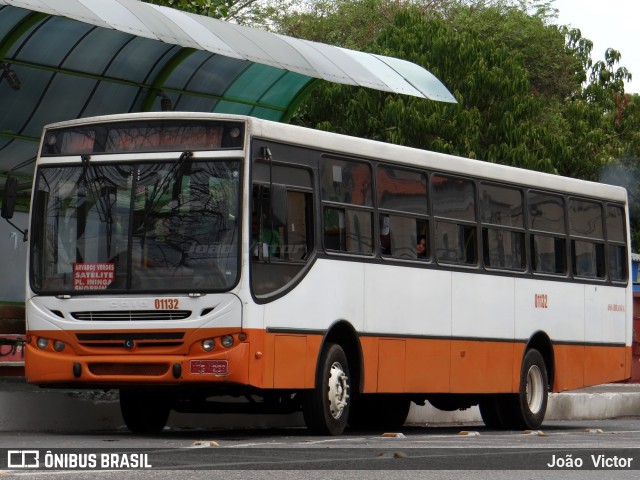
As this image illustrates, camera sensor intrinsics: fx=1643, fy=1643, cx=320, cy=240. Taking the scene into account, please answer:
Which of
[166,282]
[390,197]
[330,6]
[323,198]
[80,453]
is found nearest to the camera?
[80,453]

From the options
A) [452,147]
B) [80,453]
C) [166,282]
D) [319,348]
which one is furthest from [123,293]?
[452,147]

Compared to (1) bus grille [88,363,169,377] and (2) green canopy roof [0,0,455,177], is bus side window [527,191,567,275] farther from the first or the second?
(1) bus grille [88,363,169,377]

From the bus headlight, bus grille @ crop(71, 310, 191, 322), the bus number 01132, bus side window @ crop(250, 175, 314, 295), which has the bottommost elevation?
the bus headlight

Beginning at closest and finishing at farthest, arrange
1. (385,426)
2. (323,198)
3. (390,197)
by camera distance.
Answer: (323,198), (390,197), (385,426)

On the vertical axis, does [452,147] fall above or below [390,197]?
above

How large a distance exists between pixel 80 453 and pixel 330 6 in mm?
53701

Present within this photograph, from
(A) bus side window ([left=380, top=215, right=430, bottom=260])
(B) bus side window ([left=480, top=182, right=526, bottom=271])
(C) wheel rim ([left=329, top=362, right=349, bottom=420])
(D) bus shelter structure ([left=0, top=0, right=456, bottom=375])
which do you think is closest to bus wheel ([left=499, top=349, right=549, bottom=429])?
(B) bus side window ([left=480, top=182, right=526, bottom=271])

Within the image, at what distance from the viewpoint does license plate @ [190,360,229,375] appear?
14070 mm

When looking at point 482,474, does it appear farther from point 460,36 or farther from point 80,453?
point 460,36

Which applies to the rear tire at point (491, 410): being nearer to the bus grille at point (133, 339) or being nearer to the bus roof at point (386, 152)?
the bus roof at point (386, 152)

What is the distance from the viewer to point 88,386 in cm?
1463

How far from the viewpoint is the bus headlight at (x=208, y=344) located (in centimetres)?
1420

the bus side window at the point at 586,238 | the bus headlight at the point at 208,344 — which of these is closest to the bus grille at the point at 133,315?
the bus headlight at the point at 208,344

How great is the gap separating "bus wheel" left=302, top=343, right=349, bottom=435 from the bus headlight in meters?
1.30
